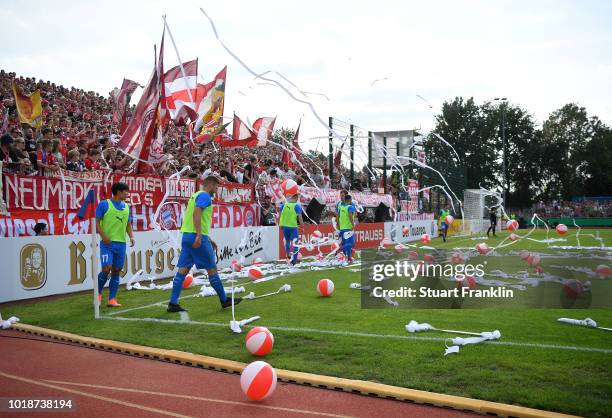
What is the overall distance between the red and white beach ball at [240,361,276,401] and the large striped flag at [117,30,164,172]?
30.6 ft

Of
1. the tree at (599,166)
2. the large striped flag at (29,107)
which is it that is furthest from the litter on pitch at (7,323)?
the tree at (599,166)

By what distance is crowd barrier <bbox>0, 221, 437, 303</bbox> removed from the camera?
9.59m

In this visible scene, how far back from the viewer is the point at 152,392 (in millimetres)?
4707

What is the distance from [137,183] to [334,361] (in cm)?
909

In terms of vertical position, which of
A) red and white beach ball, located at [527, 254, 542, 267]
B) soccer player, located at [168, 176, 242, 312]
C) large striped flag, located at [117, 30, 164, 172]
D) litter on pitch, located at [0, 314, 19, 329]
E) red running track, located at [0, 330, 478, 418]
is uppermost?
large striped flag, located at [117, 30, 164, 172]

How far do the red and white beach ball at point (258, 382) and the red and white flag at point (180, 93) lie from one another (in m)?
13.9

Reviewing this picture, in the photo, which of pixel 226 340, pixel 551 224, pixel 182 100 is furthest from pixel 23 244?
pixel 551 224

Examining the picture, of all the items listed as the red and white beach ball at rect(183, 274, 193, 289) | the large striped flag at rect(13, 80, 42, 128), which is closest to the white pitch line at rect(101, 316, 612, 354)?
the red and white beach ball at rect(183, 274, 193, 289)

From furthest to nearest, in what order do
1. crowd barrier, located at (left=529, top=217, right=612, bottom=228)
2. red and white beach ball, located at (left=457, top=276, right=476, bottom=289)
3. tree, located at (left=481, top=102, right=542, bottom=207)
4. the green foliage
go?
tree, located at (left=481, top=102, right=542, bottom=207), the green foliage, crowd barrier, located at (left=529, top=217, right=612, bottom=228), red and white beach ball, located at (left=457, top=276, right=476, bottom=289)

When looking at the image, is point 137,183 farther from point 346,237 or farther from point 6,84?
point 6,84

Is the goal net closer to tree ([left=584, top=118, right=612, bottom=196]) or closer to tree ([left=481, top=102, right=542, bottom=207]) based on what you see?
tree ([left=481, top=102, right=542, bottom=207])

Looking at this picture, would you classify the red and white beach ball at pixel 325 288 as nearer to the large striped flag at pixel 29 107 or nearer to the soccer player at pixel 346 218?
the soccer player at pixel 346 218

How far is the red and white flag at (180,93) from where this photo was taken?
1730 cm

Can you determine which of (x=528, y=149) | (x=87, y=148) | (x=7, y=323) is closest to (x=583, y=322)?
(x=7, y=323)
